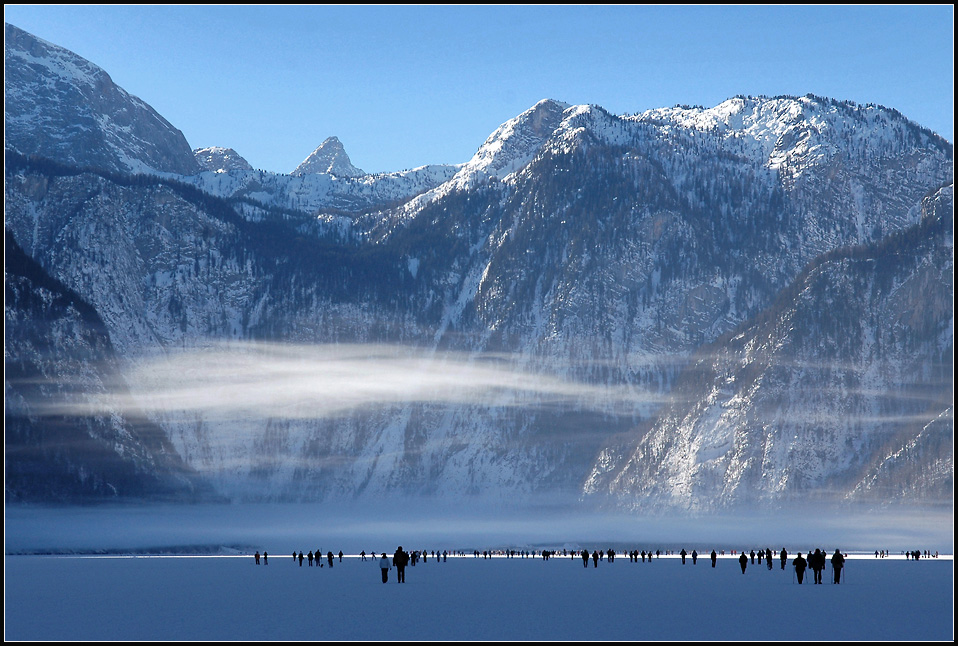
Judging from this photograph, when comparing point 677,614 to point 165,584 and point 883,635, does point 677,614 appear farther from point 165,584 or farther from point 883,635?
point 165,584

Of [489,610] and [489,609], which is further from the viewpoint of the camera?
[489,609]

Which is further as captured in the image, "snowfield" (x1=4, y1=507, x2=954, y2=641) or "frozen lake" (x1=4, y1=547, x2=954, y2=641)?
"frozen lake" (x1=4, y1=547, x2=954, y2=641)

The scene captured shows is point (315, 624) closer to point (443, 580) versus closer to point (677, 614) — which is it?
point (677, 614)

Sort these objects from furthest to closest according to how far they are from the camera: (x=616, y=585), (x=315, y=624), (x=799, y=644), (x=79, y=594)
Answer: (x=616, y=585) → (x=79, y=594) → (x=315, y=624) → (x=799, y=644)

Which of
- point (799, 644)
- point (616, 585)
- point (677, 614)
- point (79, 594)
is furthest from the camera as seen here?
point (616, 585)

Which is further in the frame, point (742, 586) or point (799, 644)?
point (742, 586)

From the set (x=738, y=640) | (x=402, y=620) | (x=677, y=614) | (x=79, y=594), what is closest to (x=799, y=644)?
(x=738, y=640)

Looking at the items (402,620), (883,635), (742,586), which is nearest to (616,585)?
(742,586)

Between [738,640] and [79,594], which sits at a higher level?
[738,640]

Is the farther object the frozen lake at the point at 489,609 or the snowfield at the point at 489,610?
the frozen lake at the point at 489,609
